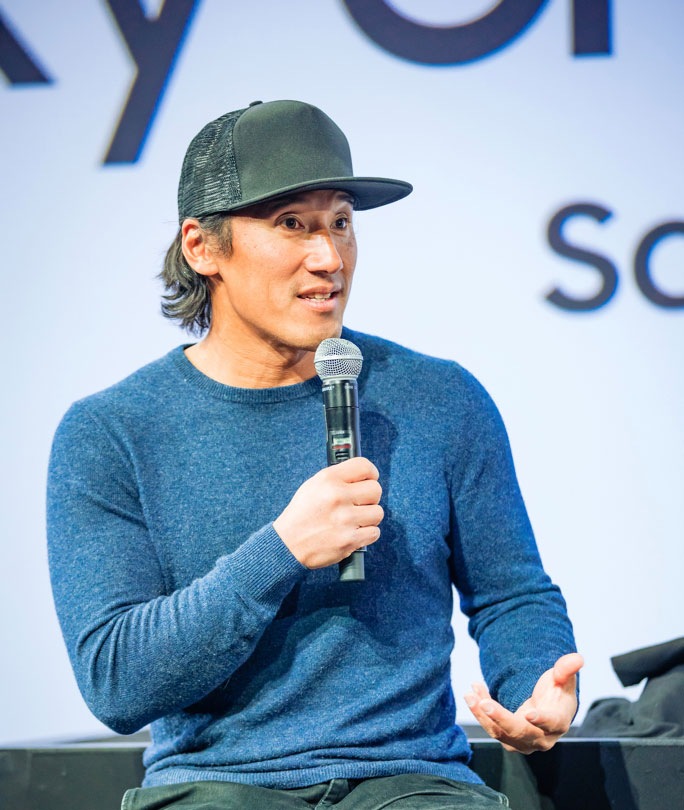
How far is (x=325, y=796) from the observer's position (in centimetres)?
147

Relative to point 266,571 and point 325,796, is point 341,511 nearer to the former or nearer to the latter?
point 266,571

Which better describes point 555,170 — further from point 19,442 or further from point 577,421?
point 19,442

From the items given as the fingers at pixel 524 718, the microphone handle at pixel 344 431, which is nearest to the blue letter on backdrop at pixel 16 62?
the microphone handle at pixel 344 431

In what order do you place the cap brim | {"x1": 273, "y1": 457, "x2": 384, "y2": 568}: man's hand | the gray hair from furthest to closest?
the gray hair, the cap brim, {"x1": 273, "y1": 457, "x2": 384, "y2": 568}: man's hand

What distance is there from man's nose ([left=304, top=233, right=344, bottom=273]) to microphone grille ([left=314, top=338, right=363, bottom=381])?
20 centimetres

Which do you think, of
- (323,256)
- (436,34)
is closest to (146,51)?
(436,34)

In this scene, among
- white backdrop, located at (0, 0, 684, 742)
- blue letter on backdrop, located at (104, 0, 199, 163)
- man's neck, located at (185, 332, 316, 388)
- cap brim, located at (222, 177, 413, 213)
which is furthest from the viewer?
blue letter on backdrop, located at (104, 0, 199, 163)

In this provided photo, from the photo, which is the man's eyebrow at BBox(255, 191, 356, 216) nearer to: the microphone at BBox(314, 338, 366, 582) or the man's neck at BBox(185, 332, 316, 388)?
the man's neck at BBox(185, 332, 316, 388)

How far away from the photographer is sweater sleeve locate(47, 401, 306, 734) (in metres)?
1.42

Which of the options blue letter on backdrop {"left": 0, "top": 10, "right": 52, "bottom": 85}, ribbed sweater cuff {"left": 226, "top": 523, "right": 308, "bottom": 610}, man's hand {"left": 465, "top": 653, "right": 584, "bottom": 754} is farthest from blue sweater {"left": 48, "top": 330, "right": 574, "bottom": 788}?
blue letter on backdrop {"left": 0, "top": 10, "right": 52, "bottom": 85}

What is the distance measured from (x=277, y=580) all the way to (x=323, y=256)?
0.51m

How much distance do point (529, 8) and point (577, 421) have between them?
3.38 ft

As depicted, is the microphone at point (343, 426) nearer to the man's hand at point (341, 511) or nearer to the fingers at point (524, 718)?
the man's hand at point (341, 511)

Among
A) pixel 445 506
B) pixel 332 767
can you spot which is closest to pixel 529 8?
pixel 445 506
